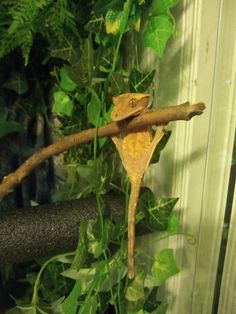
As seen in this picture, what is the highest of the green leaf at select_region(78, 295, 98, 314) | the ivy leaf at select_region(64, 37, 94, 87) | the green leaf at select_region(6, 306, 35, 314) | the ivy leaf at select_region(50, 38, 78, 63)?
the ivy leaf at select_region(50, 38, 78, 63)

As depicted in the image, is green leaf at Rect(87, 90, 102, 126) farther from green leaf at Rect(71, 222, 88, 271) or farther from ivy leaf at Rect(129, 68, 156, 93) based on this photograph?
green leaf at Rect(71, 222, 88, 271)

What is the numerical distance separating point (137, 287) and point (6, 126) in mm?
560

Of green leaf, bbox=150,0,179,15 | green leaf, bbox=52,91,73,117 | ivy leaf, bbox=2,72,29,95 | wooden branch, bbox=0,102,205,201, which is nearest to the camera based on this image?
wooden branch, bbox=0,102,205,201

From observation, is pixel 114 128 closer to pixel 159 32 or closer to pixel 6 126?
pixel 159 32

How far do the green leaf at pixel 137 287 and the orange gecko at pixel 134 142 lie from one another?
5.2 inches

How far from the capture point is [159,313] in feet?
2.67

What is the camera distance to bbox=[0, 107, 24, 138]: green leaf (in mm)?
1004

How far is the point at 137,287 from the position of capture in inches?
30.4

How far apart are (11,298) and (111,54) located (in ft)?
2.46

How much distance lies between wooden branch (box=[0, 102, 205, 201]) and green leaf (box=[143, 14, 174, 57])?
6.8 inches

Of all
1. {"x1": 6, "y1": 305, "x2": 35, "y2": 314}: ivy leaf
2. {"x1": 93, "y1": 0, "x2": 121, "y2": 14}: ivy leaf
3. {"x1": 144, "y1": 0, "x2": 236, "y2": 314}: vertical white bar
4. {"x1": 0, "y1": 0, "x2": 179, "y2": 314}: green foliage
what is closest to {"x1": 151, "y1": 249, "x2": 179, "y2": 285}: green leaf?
{"x1": 0, "y1": 0, "x2": 179, "y2": 314}: green foliage

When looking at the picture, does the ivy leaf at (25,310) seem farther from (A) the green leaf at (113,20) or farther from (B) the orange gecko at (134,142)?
(A) the green leaf at (113,20)

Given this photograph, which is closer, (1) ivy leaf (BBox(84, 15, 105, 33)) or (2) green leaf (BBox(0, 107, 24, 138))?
(1) ivy leaf (BBox(84, 15, 105, 33))

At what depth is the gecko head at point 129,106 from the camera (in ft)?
1.78
